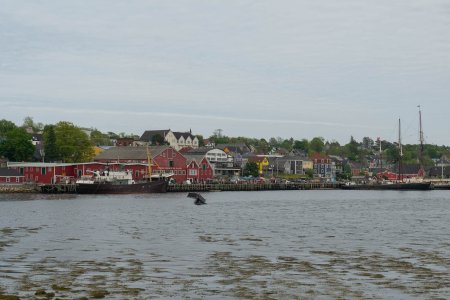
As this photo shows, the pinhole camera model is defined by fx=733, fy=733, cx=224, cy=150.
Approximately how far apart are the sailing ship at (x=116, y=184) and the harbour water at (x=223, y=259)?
61.0 m

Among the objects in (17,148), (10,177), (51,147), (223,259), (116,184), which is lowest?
(223,259)

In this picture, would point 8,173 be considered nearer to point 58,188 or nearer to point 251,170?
point 58,188

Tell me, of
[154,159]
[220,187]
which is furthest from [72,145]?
[220,187]

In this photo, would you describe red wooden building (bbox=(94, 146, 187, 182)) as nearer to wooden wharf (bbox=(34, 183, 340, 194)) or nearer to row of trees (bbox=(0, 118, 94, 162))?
row of trees (bbox=(0, 118, 94, 162))

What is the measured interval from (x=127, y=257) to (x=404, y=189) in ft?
469

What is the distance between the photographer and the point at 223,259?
34.2 metres

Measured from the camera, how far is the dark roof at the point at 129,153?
145875 millimetres

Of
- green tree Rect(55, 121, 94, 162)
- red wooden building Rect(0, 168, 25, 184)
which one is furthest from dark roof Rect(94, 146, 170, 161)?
red wooden building Rect(0, 168, 25, 184)

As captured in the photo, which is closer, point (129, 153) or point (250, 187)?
point (129, 153)

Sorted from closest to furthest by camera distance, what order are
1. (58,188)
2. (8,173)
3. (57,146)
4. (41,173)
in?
(58,188) → (8,173) → (41,173) → (57,146)

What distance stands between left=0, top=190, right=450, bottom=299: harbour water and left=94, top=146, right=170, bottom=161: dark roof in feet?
280

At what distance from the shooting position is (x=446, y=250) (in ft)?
126

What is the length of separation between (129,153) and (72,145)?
15.2 metres

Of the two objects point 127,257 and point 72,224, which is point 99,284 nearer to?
point 127,257
